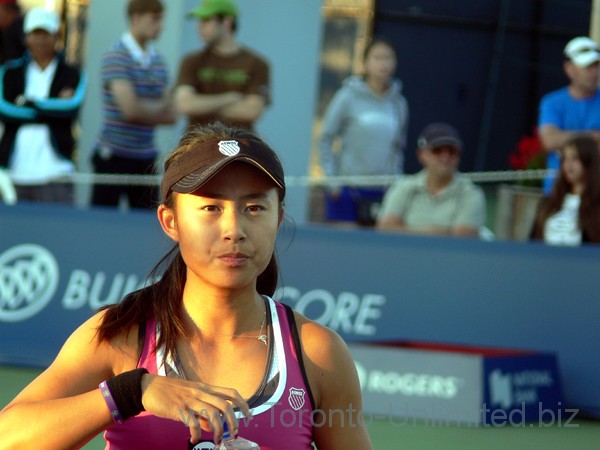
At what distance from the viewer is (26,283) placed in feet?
24.0

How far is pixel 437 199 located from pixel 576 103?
1337 mm

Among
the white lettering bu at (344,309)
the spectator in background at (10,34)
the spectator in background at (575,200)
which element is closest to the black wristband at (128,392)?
the white lettering bu at (344,309)

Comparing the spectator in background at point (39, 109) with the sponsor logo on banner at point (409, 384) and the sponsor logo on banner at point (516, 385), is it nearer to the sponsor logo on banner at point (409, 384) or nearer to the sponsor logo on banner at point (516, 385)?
the sponsor logo on banner at point (409, 384)

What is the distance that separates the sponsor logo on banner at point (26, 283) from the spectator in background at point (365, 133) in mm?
2709

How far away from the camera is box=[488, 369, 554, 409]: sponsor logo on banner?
602cm

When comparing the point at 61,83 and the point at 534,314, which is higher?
the point at 61,83

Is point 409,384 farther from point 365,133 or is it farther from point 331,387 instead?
point 365,133

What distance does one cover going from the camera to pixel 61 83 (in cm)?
866

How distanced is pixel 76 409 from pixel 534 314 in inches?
172

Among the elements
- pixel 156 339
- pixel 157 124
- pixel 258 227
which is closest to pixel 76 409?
pixel 156 339

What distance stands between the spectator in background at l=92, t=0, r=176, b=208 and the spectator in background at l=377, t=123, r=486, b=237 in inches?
64.5

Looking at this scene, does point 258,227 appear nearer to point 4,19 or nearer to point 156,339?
point 156,339

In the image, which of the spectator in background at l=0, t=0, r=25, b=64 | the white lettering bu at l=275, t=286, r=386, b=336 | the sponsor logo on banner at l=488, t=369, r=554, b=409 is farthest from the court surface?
the spectator in background at l=0, t=0, r=25, b=64

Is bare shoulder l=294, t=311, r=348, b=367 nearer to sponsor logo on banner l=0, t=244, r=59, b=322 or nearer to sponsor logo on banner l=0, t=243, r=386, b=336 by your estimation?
sponsor logo on banner l=0, t=243, r=386, b=336
